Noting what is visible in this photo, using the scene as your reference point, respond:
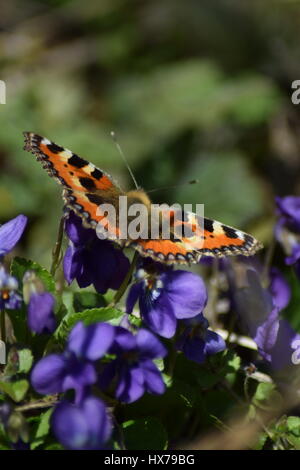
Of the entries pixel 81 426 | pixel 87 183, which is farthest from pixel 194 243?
pixel 81 426

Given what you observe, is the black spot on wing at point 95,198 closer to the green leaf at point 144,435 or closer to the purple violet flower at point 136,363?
the purple violet flower at point 136,363

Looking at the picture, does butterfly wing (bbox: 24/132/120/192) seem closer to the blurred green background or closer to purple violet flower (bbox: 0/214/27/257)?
purple violet flower (bbox: 0/214/27/257)

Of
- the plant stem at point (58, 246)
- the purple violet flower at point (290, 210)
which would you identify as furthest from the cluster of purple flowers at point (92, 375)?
the purple violet flower at point (290, 210)

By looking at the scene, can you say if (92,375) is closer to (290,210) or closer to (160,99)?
(290,210)

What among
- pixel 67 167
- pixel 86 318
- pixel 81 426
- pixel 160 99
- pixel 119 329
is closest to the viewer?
pixel 81 426

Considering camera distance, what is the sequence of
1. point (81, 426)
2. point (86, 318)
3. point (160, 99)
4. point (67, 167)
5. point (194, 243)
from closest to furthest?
point (81, 426), point (86, 318), point (194, 243), point (67, 167), point (160, 99)

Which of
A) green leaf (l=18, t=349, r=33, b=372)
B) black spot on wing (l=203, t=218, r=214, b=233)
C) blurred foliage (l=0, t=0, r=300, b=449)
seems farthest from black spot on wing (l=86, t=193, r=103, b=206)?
blurred foliage (l=0, t=0, r=300, b=449)

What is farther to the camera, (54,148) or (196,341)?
(54,148)
